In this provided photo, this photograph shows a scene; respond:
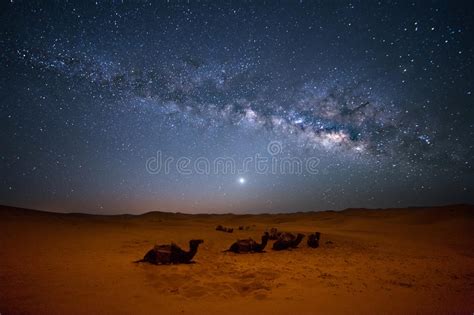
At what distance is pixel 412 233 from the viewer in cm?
1978

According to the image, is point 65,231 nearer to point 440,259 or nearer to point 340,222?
point 440,259

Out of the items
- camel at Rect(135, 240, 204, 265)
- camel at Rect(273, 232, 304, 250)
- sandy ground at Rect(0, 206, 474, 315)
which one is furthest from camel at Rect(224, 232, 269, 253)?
camel at Rect(135, 240, 204, 265)

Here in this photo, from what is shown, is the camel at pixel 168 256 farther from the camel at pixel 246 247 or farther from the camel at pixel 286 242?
the camel at pixel 286 242

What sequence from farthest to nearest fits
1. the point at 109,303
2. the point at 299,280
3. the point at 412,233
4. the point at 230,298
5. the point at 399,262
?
the point at 412,233, the point at 399,262, the point at 299,280, the point at 230,298, the point at 109,303

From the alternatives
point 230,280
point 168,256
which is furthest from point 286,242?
point 230,280

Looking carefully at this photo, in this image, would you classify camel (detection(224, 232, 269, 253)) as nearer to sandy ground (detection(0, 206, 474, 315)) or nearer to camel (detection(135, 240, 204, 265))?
sandy ground (detection(0, 206, 474, 315))

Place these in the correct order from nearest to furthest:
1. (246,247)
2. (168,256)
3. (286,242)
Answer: (168,256)
(246,247)
(286,242)

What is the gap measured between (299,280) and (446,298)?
301 cm

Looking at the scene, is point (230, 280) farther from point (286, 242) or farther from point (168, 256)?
point (286, 242)

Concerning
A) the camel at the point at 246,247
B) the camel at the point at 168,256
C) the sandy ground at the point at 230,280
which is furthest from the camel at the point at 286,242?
the camel at the point at 168,256

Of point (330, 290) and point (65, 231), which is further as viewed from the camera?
point (65, 231)

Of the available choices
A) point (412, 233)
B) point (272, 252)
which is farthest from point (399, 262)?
point (412, 233)

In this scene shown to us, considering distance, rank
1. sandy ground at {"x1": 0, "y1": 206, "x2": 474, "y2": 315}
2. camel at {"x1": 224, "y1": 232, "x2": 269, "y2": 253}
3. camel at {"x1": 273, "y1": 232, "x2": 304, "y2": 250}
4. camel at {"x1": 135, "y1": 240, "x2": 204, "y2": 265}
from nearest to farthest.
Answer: sandy ground at {"x1": 0, "y1": 206, "x2": 474, "y2": 315} → camel at {"x1": 135, "y1": 240, "x2": 204, "y2": 265} → camel at {"x1": 224, "y1": 232, "x2": 269, "y2": 253} → camel at {"x1": 273, "y1": 232, "x2": 304, "y2": 250}

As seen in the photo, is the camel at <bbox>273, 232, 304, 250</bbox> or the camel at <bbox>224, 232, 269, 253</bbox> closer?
the camel at <bbox>224, 232, 269, 253</bbox>
